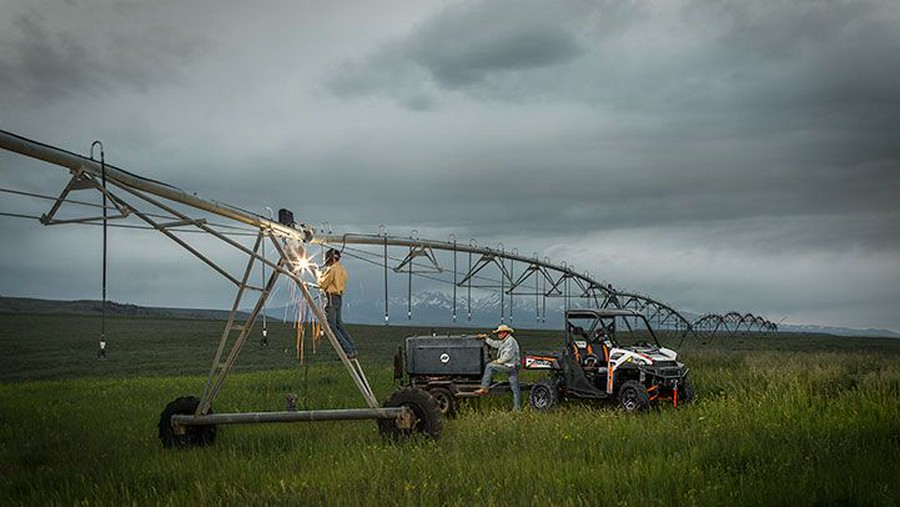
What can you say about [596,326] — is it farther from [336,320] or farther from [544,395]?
[336,320]

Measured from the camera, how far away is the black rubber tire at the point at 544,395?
63.8 ft

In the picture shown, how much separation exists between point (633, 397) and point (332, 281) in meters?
8.17

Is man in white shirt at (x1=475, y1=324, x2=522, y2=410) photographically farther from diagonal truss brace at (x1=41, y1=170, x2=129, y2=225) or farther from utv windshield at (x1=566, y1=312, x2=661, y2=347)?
diagonal truss brace at (x1=41, y1=170, x2=129, y2=225)

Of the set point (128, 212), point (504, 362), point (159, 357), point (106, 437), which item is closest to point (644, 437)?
point (504, 362)

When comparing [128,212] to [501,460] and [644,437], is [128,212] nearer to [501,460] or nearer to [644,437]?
[501,460]

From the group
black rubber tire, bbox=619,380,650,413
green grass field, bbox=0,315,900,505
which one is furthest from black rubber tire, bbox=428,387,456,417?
black rubber tire, bbox=619,380,650,413

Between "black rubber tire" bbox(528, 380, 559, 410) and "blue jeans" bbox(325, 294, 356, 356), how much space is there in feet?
23.6

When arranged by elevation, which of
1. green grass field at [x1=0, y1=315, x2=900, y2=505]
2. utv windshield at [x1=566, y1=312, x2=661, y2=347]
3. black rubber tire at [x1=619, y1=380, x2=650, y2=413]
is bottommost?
green grass field at [x1=0, y1=315, x2=900, y2=505]

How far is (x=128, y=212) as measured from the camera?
1155 centimetres

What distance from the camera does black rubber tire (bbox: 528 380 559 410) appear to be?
Result: 19.4 m

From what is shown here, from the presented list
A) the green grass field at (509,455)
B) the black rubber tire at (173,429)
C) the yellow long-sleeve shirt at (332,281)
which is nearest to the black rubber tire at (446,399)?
the green grass field at (509,455)

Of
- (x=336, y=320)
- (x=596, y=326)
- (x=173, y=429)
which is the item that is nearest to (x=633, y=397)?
(x=596, y=326)

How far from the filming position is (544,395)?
1972 centimetres

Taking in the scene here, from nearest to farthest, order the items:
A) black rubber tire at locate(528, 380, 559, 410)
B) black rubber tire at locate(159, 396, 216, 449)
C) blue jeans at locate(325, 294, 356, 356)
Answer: black rubber tire at locate(159, 396, 216, 449) → blue jeans at locate(325, 294, 356, 356) → black rubber tire at locate(528, 380, 559, 410)
